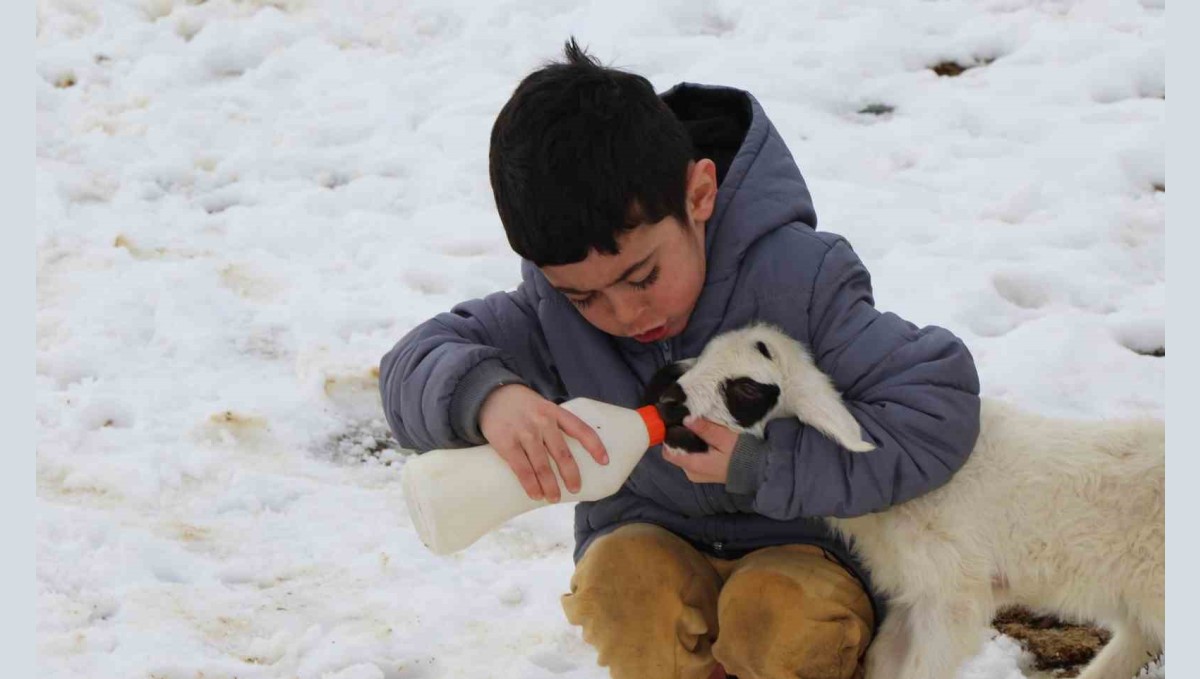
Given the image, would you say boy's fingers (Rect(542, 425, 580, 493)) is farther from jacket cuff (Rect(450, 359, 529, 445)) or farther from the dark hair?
the dark hair

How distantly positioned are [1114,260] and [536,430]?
289 centimetres

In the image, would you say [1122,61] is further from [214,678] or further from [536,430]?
[214,678]

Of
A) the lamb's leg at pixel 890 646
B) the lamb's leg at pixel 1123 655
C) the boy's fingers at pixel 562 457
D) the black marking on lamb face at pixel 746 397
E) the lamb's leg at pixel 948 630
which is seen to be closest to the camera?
the boy's fingers at pixel 562 457

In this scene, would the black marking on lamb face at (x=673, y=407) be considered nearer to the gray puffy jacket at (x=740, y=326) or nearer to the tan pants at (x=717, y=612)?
the gray puffy jacket at (x=740, y=326)

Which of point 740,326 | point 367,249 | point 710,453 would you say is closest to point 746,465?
point 710,453

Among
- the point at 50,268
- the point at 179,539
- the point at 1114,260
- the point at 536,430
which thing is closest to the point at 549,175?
the point at 536,430

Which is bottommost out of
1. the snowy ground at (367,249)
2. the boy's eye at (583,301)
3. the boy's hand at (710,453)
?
the snowy ground at (367,249)

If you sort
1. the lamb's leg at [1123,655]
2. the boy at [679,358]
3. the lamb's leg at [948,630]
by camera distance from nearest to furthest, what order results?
the boy at [679,358] < the lamb's leg at [948,630] < the lamb's leg at [1123,655]

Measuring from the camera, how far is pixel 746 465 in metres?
2.72

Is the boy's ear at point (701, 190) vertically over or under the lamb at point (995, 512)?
over

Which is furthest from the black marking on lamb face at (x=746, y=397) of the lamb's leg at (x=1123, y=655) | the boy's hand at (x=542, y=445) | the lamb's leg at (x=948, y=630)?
the lamb's leg at (x=1123, y=655)

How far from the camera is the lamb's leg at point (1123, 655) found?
3.08 m

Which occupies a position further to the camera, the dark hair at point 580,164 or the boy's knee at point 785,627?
the boy's knee at point 785,627

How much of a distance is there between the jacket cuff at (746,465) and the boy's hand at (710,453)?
0.4 inches
